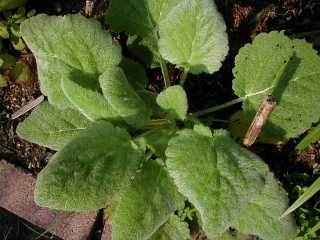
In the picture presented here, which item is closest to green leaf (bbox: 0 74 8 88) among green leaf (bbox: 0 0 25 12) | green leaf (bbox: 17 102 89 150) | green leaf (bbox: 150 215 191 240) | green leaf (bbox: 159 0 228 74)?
green leaf (bbox: 0 0 25 12)

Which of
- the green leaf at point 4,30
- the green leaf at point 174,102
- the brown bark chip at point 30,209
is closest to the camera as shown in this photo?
the green leaf at point 174,102

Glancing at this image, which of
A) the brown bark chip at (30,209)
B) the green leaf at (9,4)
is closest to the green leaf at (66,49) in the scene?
the green leaf at (9,4)

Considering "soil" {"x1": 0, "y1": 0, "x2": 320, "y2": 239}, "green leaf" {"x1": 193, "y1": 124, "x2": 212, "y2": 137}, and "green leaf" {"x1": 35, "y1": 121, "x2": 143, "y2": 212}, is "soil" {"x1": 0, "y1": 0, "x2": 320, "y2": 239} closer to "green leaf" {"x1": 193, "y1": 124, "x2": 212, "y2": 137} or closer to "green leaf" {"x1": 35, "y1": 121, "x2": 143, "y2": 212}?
"green leaf" {"x1": 193, "y1": 124, "x2": 212, "y2": 137}

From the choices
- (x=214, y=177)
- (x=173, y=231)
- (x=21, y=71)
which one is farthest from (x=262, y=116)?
(x=21, y=71)

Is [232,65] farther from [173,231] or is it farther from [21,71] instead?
[21,71]

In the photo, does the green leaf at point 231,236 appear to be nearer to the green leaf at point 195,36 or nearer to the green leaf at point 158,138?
the green leaf at point 158,138

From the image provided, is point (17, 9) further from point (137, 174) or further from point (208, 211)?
point (208, 211)
